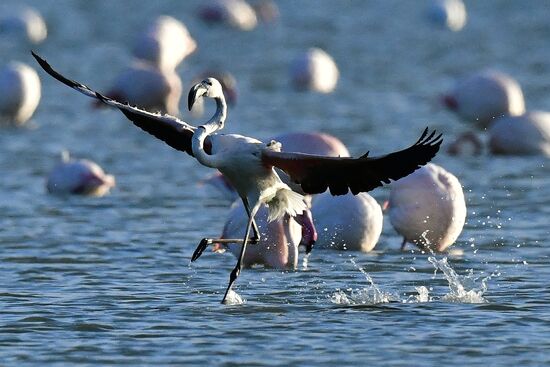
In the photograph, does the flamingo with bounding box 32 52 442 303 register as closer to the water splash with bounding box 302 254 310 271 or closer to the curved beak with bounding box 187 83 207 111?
the curved beak with bounding box 187 83 207 111

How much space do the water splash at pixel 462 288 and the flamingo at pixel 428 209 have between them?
49.9 inches

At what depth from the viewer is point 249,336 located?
867 centimetres

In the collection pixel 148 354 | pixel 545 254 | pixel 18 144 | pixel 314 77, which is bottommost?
pixel 148 354

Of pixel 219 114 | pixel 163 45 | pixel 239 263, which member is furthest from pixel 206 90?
pixel 163 45

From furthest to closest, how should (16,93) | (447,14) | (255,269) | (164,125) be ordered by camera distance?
(447,14)
(16,93)
(255,269)
(164,125)

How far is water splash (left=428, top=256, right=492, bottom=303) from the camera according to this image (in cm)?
→ 970

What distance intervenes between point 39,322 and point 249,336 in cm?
121

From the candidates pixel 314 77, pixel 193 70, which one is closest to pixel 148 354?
pixel 314 77

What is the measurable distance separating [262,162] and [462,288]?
4.62 feet

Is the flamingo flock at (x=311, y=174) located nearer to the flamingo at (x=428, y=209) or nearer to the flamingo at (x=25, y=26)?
the flamingo at (x=428, y=209)

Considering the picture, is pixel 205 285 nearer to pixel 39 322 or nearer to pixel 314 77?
pixel 39 322

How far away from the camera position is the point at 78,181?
48.2 feet

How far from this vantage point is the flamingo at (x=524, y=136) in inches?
659

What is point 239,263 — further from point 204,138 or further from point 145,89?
point 145,89
